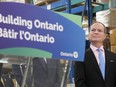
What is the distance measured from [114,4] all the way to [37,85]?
4311 mm

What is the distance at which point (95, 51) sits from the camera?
9.20ft

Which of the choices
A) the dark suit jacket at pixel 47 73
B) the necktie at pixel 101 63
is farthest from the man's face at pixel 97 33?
the dark suit jacket at pixel 47 73

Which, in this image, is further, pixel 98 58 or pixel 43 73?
pixel 98 58

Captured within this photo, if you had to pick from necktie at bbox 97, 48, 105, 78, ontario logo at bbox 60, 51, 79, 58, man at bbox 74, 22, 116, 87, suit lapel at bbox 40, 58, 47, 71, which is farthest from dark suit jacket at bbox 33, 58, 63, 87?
necktie at bbox 97, 48, 105, 78

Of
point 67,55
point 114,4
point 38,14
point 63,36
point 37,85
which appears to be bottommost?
point 37,85

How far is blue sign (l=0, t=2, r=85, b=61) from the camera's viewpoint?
5.57 feet

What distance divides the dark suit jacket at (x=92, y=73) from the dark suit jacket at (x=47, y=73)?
0.65 metres

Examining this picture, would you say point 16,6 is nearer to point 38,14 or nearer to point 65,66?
point 38,14

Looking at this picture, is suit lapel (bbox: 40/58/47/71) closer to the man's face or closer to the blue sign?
the blue sign

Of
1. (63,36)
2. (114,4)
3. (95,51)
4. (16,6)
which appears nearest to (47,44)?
(63,36)

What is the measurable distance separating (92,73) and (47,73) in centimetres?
80

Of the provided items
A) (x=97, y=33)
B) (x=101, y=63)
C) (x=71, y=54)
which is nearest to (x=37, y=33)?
(x=71, y=54)

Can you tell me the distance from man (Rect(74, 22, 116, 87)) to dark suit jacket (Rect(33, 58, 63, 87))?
0.65 meters

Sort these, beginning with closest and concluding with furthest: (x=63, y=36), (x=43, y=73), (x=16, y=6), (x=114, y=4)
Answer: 1. (x=16, y=6)
2. (x=63, y=36)
3. (x=43, y=73)
4. (x=114, y=4)
